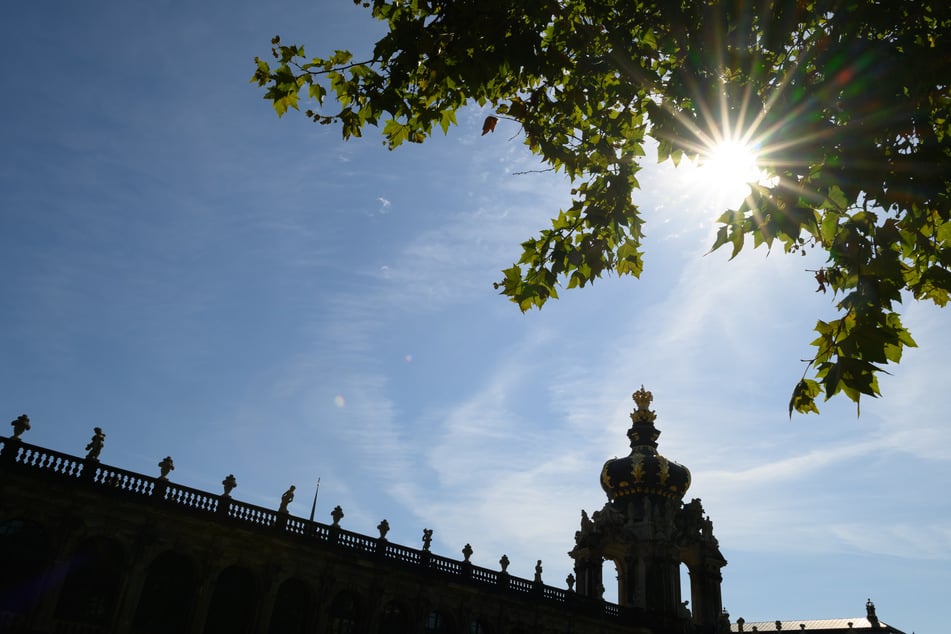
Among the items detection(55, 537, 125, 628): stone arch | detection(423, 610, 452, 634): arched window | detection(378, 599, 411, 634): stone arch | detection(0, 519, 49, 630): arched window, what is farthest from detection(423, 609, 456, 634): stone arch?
detection(0, 519, 49, 630): arched window

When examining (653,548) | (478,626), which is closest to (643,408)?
(653,548)

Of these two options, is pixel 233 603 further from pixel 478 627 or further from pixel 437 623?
pixel 478 627

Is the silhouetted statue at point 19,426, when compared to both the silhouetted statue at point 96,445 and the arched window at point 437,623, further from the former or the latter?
the arched window at point 437,623

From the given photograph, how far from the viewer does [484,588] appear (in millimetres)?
31891

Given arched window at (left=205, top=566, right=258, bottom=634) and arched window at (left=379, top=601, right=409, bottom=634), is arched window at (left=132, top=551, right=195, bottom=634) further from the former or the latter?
arched window at (left=379, top=601, right=409, bottom=634)

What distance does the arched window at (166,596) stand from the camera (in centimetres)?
2358

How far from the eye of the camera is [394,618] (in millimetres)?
29078

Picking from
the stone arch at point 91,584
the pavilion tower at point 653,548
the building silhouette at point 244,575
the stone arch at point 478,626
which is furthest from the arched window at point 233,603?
the pavilion tower at point 653,548

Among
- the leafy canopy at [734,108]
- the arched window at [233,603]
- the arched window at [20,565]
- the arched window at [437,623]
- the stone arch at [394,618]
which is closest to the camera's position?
the leafy canopy at [734,108]

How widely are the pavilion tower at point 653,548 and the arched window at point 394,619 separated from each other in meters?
11.1

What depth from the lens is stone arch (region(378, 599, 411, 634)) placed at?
94.0 feet

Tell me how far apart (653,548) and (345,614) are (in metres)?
18.0

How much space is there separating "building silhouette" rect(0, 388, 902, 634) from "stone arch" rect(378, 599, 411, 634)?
51 millimetres

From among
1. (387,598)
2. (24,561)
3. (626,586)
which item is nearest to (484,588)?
(387,598)
